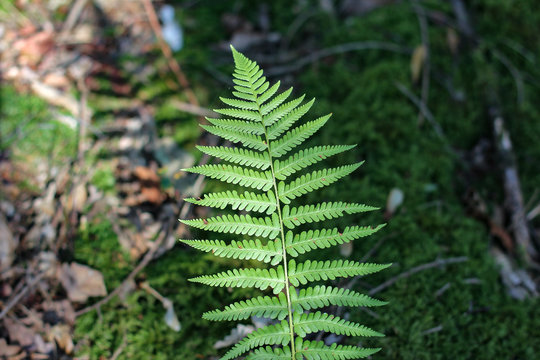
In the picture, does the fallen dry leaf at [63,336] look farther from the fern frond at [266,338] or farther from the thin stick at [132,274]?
the fern frond at [266,338]

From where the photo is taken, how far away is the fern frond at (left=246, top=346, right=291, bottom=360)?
1.68 meters

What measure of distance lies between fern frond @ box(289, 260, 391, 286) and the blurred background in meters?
0.61

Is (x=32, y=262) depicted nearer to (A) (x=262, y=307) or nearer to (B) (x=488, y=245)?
(A) (x=262, y=307)

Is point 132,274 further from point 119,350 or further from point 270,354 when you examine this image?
point 270,354

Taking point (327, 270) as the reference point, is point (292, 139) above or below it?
above

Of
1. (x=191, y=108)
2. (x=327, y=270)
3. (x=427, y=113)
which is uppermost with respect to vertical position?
(x=427, y=113)

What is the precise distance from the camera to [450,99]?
3488mm

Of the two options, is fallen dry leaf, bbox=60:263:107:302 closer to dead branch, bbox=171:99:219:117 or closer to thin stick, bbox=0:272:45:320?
thin stick, bbox=0:272:45:320

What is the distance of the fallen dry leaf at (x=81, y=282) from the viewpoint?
7.81ft

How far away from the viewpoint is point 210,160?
2885 mm

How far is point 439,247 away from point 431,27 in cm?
232

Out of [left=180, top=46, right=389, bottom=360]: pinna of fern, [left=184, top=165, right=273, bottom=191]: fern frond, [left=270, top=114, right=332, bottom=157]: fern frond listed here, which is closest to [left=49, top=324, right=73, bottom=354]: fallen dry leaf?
[left=180, top=46, right=389, bottom=360]: pinna of fern

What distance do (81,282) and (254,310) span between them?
4.13 ft

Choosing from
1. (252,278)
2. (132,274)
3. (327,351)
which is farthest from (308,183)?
(132,274)
